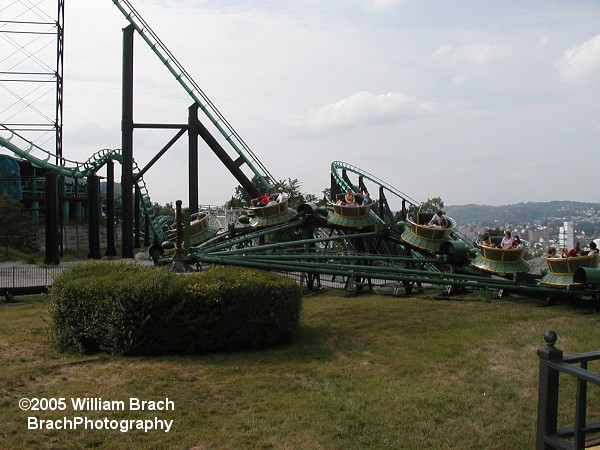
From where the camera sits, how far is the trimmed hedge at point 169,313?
8562 millimetres

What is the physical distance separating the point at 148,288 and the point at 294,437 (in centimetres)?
358

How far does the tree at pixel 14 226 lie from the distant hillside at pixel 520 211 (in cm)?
9529

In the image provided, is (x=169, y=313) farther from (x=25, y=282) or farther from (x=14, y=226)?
(x=14, y=226)

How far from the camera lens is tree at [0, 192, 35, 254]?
3228 centimetres

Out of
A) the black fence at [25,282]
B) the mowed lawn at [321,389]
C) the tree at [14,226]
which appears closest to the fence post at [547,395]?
the mowed lawn at [321,389]

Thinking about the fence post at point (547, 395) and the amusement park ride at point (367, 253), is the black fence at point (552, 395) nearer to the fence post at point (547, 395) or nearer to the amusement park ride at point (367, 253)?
the fence post at point (547, 395)

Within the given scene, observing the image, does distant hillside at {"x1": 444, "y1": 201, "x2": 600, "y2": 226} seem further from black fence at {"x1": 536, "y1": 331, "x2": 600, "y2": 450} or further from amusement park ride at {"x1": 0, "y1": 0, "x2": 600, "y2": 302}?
black fence at {"x1": 536, "y1": 331, "x2": 600, "y2": 450}

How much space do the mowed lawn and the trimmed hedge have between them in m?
0.28

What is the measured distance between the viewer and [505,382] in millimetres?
7344

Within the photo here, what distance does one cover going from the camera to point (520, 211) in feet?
504

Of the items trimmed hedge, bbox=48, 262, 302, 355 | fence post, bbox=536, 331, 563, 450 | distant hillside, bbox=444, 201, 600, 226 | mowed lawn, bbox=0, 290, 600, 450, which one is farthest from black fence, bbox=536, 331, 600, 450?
distant hillside, bbox=444, 201, 600, 226

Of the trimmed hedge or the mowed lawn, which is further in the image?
the trimmed hedge

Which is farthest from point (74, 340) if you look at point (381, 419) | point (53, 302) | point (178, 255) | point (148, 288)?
point (381, 419)

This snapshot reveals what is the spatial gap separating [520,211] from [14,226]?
13754 centimetres
